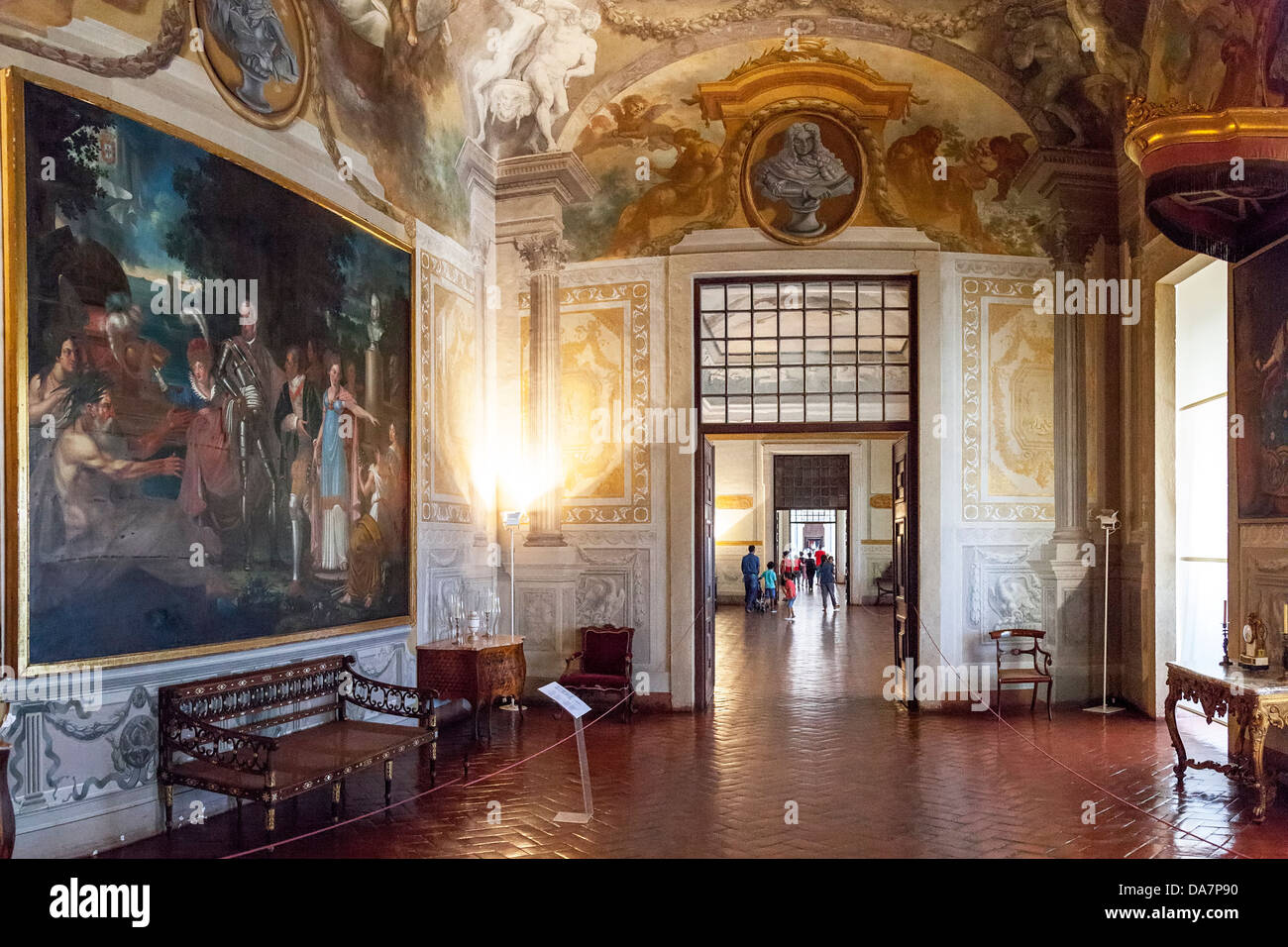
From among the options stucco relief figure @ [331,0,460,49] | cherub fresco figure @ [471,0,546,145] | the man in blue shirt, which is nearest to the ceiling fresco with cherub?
cherub fresco figure @ [471,0,546,145]

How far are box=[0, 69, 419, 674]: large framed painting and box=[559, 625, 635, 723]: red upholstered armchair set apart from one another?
2811 mm

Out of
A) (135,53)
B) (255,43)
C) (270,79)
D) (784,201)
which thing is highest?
(784,201)

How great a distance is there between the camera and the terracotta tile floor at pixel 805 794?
5.55 meters

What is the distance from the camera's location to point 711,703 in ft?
33.8

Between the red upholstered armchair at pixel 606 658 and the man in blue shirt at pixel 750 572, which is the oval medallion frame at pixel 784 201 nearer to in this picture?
the red upholstered armchair at pixel 606 658

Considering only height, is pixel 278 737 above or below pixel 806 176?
below

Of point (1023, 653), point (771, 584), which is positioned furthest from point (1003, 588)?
point (771, 584)

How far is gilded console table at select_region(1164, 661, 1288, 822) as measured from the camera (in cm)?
605

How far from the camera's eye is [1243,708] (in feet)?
20.2

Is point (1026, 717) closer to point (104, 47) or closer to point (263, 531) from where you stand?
point (263, 531)

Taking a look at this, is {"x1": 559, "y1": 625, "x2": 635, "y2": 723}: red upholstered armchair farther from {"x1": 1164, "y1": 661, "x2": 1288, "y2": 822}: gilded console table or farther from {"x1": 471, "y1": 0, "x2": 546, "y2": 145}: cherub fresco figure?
{"x1": 471, "y1": 0, "x2": 546, "y2": 145}: cherub fresco figure

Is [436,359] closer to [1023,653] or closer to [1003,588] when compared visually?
[1003,588]

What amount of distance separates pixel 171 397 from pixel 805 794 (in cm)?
498

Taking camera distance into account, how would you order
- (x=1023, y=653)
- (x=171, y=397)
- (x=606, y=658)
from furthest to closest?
(x=1023, y=653), (x=606, y=658), (x=171, y=397)
